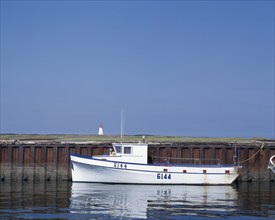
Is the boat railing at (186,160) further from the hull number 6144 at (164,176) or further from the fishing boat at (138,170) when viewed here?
the hull number 6144 at (164,176)

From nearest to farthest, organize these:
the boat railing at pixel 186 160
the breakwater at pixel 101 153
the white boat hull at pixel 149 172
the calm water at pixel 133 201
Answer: the calm water at pixel 133 201
the white boat hull at pixel 149 172
the breakwater at pixel 101 153
the boat railing at pixel 186 160

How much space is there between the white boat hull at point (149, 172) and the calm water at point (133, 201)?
1017 mm

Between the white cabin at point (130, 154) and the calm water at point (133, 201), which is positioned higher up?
the white cabin at point (130, 154)

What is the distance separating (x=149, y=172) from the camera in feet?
147

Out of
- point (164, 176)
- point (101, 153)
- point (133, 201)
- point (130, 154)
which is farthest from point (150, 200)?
point (101, 153)

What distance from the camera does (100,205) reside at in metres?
33.5

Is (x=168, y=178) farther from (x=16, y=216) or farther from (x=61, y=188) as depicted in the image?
(x=16, y=216)

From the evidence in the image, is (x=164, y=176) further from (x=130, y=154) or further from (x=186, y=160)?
(x=186, y=160)

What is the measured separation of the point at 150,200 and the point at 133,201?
131 cm

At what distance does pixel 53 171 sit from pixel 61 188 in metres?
5.30

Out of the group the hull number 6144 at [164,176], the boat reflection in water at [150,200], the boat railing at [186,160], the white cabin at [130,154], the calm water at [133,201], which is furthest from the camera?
the boat railing at [186,160]

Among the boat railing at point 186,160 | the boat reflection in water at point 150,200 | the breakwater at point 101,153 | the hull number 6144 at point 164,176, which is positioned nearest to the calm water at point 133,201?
the boat reflection in water at point 150,200

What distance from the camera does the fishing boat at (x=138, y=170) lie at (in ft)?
146

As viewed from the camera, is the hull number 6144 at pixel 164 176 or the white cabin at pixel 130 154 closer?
the hull number 6144 at pixel 164 176
